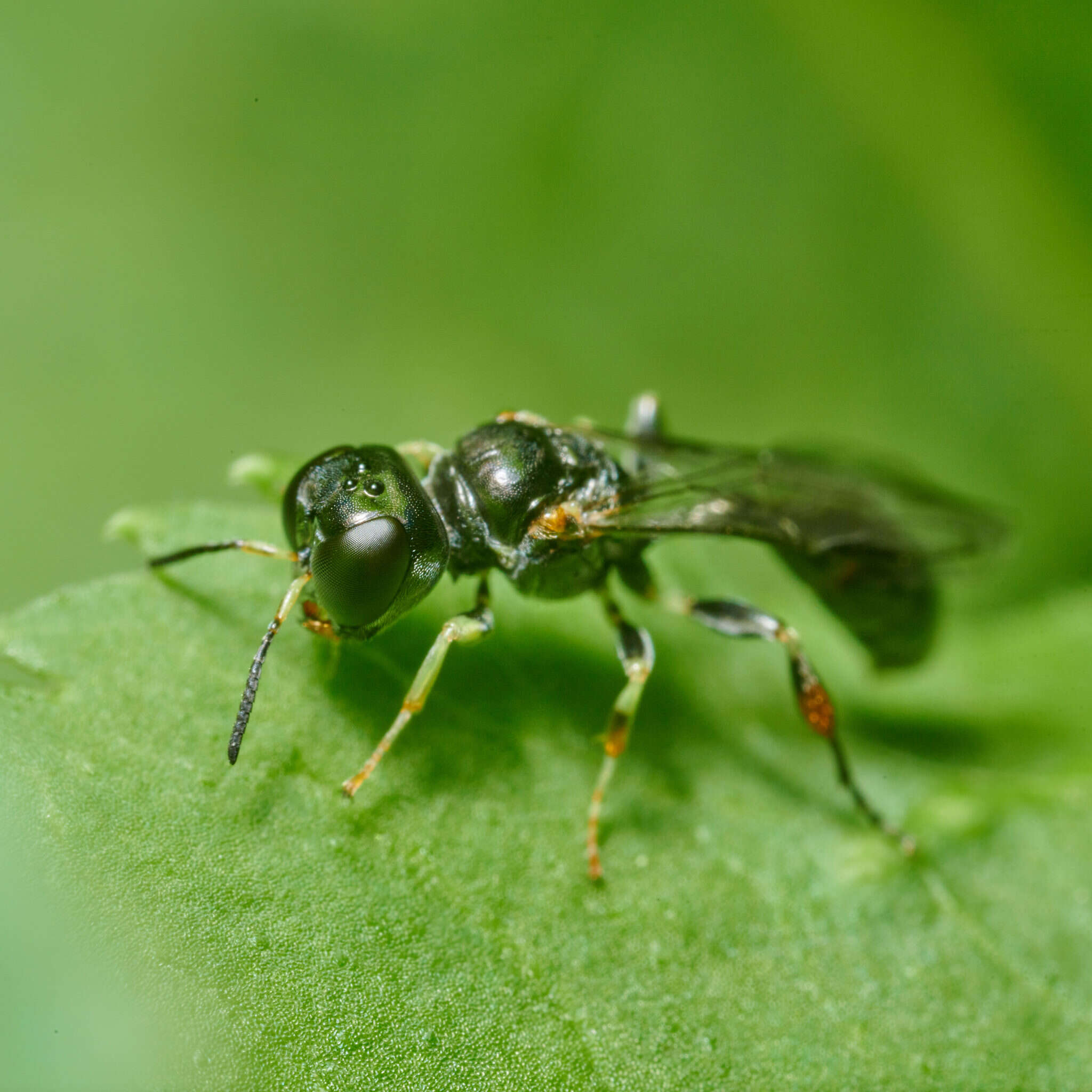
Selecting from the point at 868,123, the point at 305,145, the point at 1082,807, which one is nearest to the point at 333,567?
the point at 1082,807

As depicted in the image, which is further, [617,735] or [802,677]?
[802,677]

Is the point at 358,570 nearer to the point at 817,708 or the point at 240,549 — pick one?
the point at 240,549

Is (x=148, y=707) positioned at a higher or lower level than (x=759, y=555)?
higher

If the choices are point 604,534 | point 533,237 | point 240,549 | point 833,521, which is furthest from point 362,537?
point 533,237

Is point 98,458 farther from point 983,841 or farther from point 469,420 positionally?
point 983,841

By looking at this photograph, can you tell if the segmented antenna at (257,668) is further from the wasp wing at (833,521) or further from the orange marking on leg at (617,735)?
the wasp wing at (833,521)

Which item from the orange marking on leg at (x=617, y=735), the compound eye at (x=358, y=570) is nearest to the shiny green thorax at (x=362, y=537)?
the compound eye at (x=358, y=570)
